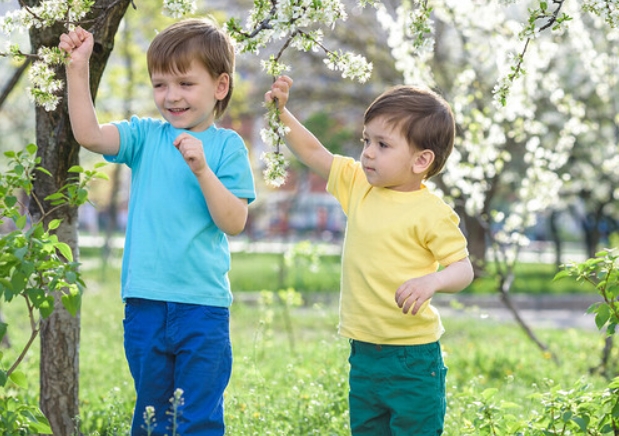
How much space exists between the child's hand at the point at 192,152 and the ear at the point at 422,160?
726 mm

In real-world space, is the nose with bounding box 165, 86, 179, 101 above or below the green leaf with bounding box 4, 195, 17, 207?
above

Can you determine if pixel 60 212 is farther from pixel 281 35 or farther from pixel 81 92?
pixel 281 35

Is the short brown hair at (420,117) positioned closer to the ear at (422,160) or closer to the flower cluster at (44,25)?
the ear at (422,160)

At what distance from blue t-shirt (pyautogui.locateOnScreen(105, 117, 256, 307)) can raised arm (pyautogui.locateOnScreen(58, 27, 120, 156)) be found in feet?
0.32

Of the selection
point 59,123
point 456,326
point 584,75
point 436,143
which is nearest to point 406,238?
point 436,143

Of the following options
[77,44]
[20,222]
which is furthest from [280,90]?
[20,222]

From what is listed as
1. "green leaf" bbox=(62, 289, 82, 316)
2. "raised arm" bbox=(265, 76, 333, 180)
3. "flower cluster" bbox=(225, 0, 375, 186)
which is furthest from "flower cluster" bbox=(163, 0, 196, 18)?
"green leaf" bbox=(62, 289, 82, 316)

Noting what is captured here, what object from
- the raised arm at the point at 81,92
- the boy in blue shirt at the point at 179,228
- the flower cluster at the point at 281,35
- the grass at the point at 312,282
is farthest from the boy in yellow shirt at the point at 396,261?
the grass at the point at 312,282

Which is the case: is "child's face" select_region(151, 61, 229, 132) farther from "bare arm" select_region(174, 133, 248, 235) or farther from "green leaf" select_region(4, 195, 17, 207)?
"green leaf" select_region(4, 195, 17, 207)

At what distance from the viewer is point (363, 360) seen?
2.87m

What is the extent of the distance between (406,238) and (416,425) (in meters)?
0.60

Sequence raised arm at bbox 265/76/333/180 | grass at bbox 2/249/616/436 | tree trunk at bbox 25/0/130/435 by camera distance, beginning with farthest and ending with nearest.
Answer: grass at bbox 2/249/616/436 < tree trunk at bbox 25/0/130/435 < raised arm at bbox 265/76/333/180

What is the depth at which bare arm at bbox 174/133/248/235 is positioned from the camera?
251 cm

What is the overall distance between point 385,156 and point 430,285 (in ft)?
1.61
